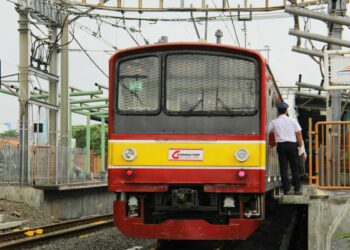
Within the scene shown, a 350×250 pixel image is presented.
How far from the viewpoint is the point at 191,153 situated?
9477 millimetres

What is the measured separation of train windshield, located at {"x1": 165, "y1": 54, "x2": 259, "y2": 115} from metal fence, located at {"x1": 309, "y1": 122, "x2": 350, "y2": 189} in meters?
1.41

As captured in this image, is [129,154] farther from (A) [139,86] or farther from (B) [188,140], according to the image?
(A) [139,86]

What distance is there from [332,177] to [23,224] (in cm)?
950

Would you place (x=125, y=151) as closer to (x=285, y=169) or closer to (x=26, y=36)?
(x=285, y=169)

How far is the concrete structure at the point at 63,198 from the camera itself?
792 inches

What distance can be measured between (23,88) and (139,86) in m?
12.4

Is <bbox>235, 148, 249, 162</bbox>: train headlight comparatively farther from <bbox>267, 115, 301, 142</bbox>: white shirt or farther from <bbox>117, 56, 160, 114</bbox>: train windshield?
<bbox>117, 56, 160, 114</bbox>: train windshield

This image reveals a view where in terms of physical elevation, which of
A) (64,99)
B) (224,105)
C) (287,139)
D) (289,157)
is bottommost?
(289,157)

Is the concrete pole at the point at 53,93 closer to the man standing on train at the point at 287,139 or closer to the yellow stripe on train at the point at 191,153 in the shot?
the man standing on train at the point at 287,139

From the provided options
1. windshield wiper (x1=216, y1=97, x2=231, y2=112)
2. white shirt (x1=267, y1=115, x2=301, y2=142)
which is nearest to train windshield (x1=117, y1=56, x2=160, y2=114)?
windshield wiper (x1=216, y1=97, x2=231, y2=112)

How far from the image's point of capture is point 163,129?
31.6 ft

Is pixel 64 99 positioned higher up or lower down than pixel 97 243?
higher up

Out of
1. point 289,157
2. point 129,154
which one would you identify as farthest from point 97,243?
point 289,157

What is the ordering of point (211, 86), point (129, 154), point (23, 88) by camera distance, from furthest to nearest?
point (23, 88), point (211, 86), point (129, 154)
